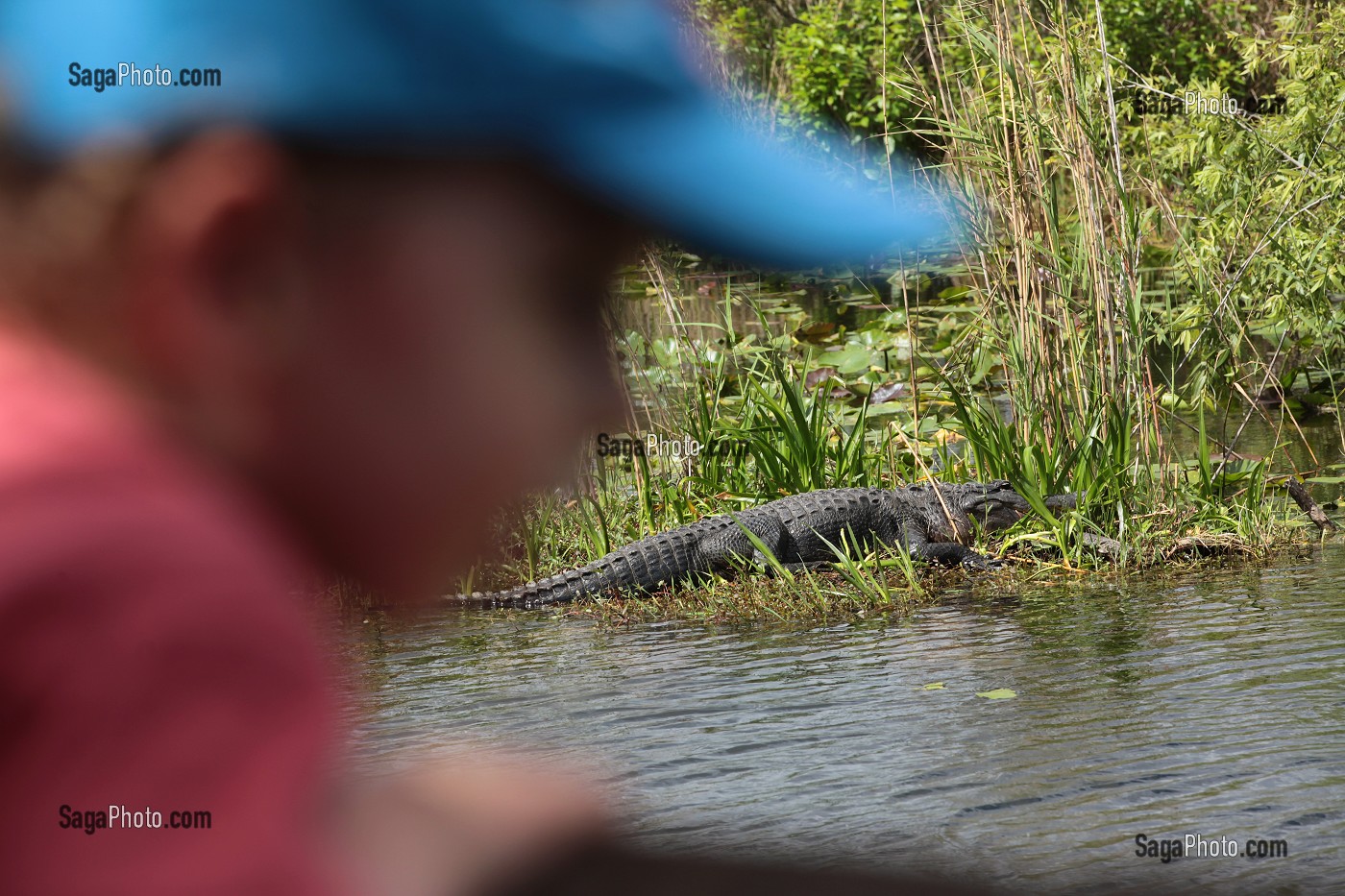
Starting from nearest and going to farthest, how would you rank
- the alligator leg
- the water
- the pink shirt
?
the pink shirt → the water → the alligator leg

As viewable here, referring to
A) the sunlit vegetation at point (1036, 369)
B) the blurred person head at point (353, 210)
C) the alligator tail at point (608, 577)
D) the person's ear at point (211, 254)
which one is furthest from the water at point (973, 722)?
the person's ear at point (211, 254)

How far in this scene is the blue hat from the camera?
0.55 metres

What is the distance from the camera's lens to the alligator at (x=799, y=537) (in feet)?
18.6

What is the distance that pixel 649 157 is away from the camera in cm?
62

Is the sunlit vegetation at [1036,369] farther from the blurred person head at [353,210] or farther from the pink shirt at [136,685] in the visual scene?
the pink shirt at [136,685]

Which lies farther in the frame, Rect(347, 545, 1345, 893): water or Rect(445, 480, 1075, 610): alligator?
Rect(445, 480, 1075, 610): alligator

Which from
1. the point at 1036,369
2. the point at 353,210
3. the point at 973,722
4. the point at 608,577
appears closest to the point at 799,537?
the point at 608,577

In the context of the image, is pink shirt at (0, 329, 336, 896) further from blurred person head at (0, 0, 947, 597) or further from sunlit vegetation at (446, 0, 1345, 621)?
sunlit vegetation at (446, 0, 1345, 621)

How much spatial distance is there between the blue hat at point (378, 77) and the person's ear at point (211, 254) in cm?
2

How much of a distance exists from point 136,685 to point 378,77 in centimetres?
24

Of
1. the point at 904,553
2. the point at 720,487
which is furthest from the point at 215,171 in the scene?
the point at 720,487

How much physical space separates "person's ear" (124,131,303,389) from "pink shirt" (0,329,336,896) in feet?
0.25

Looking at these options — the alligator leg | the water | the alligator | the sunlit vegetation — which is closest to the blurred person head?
the water

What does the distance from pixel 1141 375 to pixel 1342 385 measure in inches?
180
